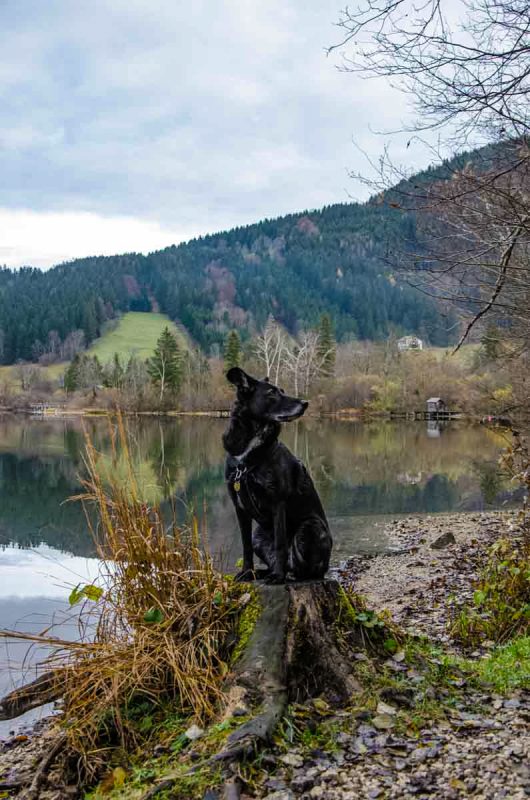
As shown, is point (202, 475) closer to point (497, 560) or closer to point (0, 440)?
point (497, 560)

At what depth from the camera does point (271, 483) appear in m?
5.11

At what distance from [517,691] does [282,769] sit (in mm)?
2153

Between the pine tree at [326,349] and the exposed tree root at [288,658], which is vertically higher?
the pine tree at [326,349]

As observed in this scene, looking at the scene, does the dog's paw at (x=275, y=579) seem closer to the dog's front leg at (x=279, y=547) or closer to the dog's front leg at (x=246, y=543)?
the dog's front leg at (x=279, y=547)

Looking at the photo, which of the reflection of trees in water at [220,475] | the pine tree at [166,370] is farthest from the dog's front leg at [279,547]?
the pine tree at [166,370]

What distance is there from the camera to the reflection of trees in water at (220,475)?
21406mm

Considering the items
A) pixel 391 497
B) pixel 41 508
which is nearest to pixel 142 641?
pixel 41 508

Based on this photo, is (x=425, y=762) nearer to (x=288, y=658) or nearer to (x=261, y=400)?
(x=288, y=658)

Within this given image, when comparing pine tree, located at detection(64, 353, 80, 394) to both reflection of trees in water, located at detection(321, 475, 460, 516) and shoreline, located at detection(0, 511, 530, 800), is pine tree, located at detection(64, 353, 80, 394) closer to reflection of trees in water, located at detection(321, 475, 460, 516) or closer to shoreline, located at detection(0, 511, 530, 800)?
reflection of trees in water, located at detection(321, 475, 460, 516)

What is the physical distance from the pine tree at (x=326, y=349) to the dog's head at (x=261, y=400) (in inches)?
3069

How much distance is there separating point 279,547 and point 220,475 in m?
27.1

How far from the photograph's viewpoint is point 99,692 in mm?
4809

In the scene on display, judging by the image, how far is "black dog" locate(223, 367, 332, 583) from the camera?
5.11 m

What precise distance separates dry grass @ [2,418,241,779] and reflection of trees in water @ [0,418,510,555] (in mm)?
3924
